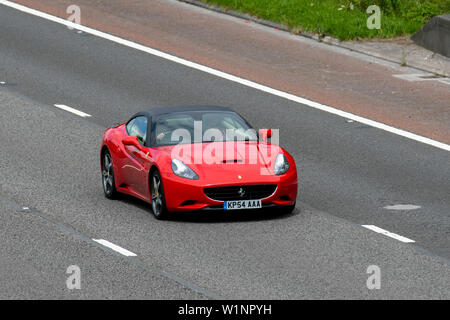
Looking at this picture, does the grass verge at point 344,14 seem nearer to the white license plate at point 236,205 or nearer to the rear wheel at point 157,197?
the rear wheel at point 157,197

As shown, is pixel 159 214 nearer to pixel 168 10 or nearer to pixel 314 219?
pixel 314 219

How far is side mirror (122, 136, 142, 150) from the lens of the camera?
17391 mm

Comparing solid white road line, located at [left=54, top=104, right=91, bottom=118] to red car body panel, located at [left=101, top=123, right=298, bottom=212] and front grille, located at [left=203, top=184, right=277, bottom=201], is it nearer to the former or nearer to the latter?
red car body panel, located at [left=101, top=123, right=298, bottom=212]

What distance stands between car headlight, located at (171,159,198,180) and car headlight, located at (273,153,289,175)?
3.55ft

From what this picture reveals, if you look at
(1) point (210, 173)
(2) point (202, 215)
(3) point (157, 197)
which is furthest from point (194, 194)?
(2) point (202, 215)

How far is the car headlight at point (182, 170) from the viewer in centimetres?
1625

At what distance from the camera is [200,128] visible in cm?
1738

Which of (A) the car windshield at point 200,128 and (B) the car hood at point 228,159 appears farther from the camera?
(A) the car windshield at point 200,128

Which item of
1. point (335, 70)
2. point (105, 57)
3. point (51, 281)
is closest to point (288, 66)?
point (335, 70)

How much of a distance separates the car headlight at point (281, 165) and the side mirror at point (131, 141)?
78.5 inches

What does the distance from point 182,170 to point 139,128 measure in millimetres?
1923

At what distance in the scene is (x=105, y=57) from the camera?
92.1 feet

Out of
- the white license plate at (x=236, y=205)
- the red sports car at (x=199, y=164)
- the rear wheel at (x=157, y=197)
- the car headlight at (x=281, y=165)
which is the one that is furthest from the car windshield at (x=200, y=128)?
the white license plate at (x=236, y=205)

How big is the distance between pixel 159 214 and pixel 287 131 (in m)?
6.29
